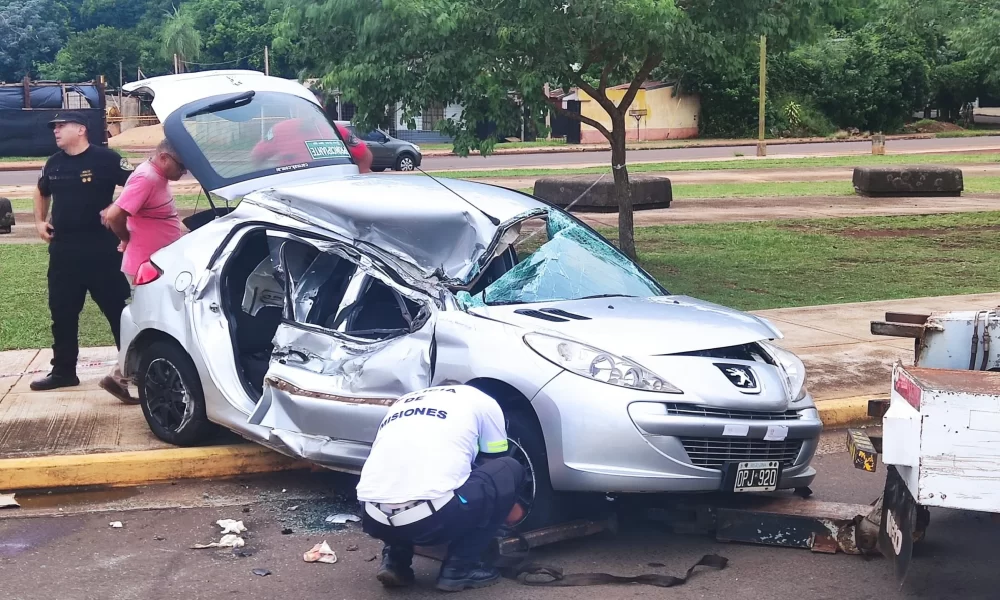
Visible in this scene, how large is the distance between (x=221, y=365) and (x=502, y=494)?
91.2 inches

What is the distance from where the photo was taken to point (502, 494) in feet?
14.8

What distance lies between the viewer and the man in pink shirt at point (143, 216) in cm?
724

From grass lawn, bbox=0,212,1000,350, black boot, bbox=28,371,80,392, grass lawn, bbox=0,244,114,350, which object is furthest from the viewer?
grass lawn, bbox=0,212,1000,350

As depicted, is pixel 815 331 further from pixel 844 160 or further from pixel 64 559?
pixel 844 160

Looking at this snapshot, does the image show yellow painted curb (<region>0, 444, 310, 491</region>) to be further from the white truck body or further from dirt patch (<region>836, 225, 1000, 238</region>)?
dirt patch (<region>836, 225, 1000, 238</region>)

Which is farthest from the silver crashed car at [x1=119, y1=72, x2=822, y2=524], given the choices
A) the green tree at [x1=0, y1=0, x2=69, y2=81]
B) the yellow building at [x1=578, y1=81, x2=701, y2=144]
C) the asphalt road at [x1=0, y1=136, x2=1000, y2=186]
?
the green tree at [x1=0, y1=0, x2=69, y2=81]

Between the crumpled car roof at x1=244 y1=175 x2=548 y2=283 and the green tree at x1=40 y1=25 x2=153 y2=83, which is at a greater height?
the green tree at x1=40 y1=25 x2=153 y2=83

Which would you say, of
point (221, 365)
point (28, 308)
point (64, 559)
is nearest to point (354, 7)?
point (28, 308)

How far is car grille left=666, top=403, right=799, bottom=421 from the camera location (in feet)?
15.7

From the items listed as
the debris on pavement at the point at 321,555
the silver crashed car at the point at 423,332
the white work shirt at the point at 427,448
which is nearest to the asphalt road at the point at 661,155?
the silver crashed car at the point at 423,332

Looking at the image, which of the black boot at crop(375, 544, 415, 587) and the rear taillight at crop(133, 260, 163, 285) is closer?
the black boot at crop(375, 544, 415, 587)

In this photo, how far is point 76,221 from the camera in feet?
24.8

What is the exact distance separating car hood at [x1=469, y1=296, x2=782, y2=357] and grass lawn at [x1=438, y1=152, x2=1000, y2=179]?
20.7m

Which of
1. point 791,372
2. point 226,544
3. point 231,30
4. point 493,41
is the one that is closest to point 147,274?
point 226,544
